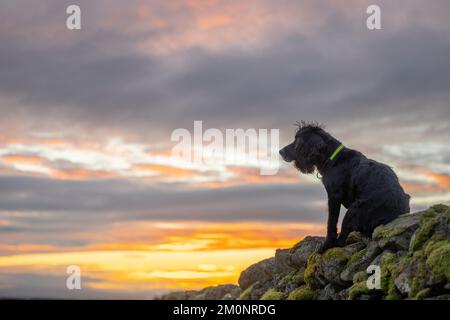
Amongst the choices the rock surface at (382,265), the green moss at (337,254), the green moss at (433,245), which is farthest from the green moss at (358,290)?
the green moss at (337,254)

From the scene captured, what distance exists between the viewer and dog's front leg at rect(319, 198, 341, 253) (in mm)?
16016

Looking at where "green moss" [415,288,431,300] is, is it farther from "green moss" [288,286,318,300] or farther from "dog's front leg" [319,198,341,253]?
"dog's front leg" [319,198,341,253]

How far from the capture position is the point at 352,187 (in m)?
16.1

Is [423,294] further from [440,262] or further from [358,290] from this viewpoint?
[358,290]

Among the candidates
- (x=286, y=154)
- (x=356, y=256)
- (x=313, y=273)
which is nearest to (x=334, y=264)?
(x=356, y=256)

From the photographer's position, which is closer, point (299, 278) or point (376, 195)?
point (376, 195)

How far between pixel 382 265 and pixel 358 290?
78 centimetres

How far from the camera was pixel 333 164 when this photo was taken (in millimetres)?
16609

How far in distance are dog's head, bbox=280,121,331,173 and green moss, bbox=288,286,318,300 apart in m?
3.31

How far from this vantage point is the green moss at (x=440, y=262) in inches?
458

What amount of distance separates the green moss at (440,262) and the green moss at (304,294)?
14.2ft

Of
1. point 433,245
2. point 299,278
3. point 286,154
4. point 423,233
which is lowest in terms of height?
point 299,278
